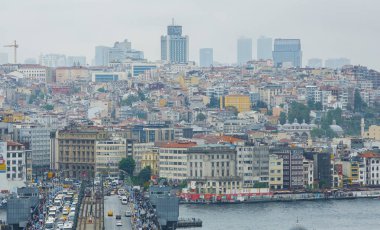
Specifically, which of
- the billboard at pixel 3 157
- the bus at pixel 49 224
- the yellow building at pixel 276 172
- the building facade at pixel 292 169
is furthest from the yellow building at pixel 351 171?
the bus at pixel 49 224

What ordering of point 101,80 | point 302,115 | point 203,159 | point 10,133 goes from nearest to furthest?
point 203,159, point 10,133, point 302,115, point 101,80

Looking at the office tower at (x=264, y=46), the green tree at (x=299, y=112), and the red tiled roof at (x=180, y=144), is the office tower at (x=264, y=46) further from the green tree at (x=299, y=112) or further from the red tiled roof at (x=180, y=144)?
the red tiled roof at (x=180, y=144)

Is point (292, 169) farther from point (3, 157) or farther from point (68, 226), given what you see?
point (68, 226)

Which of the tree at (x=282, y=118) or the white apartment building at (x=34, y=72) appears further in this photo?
the white apartment building at (x=34, y=72)

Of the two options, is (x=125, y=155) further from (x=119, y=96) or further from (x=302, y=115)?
(x=119, y=96)

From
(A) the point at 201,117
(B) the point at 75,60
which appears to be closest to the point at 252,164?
(A) the point at 201,117

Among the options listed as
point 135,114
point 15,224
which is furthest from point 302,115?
point 15,224

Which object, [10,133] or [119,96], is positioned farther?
[119,96]
